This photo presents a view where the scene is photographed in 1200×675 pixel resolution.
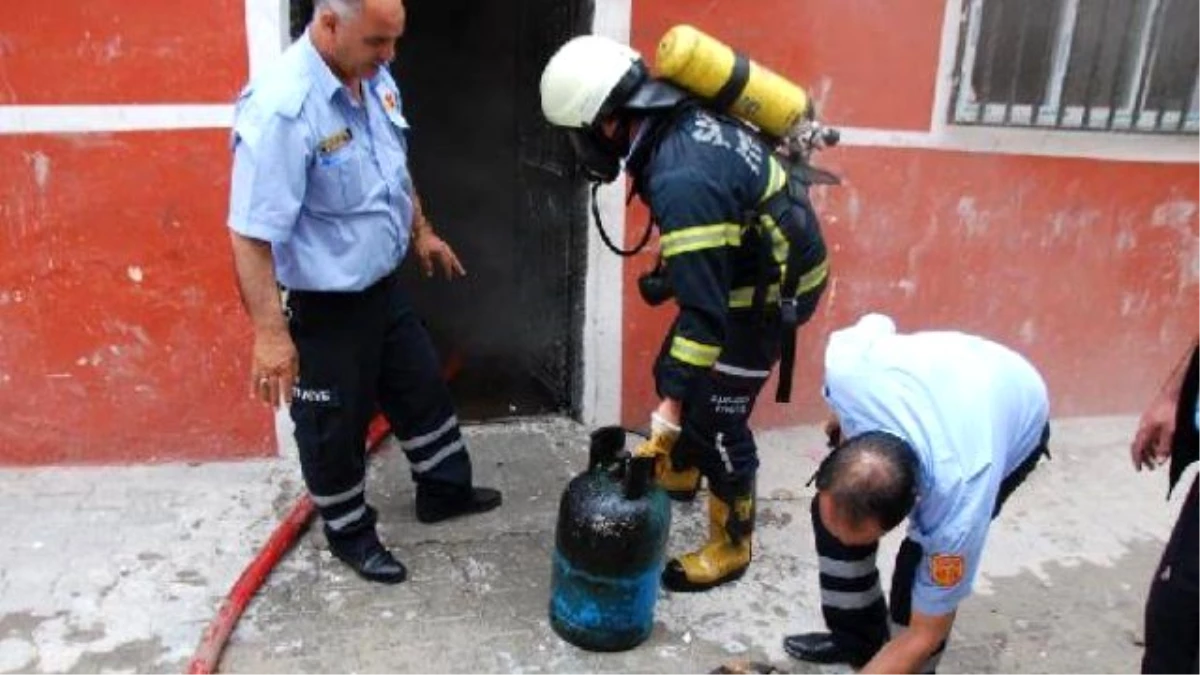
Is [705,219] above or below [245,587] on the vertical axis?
above

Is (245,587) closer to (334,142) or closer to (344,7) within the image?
(334,142)

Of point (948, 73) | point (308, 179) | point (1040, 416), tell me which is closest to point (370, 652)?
point (308, 179)

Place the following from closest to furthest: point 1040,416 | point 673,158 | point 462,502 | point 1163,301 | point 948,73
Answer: point 1040,416 < point 673,158 < point 462,502 < point 948,73 < point 1163,301

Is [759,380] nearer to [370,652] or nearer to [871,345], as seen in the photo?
[871,345]

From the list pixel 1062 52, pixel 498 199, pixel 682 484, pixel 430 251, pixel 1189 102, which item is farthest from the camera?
pixel 498 199

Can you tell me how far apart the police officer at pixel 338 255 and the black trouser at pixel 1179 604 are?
230cm

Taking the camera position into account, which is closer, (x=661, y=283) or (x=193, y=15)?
(x=661, y=283)

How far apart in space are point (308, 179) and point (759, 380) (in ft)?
5.11

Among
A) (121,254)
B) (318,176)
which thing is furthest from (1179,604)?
(121,254)

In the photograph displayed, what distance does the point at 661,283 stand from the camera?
3.34 metres

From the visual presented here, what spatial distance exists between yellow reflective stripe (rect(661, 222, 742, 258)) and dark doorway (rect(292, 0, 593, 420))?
151 centimetres

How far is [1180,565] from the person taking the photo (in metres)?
2.34

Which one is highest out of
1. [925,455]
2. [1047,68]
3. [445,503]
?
[1047,68]

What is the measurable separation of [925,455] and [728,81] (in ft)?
4.35
